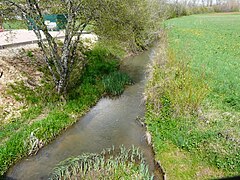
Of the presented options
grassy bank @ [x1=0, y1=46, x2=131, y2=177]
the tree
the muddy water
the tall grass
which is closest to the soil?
grassy bank @ [x1=0, y1=46, x2=131, y2=177]

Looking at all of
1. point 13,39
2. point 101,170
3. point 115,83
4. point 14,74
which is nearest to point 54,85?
point 14,74

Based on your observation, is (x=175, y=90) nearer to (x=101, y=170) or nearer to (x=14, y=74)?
(x=101, y=170)

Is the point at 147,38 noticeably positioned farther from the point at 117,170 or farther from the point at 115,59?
the point at 117,170

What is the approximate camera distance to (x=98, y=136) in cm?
1120

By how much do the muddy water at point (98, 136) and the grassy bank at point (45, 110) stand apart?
329 mm

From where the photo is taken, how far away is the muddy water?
9094 millimetres

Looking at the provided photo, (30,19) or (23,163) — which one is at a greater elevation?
(30,19)

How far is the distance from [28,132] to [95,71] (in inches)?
359

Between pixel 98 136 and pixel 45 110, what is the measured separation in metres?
3.01

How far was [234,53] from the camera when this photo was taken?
19.4m

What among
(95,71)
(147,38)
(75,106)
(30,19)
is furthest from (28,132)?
(147,38)

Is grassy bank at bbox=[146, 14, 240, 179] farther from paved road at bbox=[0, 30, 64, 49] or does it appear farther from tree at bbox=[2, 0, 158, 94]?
paved road at bbox=[0, 30, 64, 49]

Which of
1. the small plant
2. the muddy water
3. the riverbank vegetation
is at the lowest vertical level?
the muddy water

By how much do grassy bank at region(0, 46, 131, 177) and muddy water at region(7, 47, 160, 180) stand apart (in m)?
0.33
